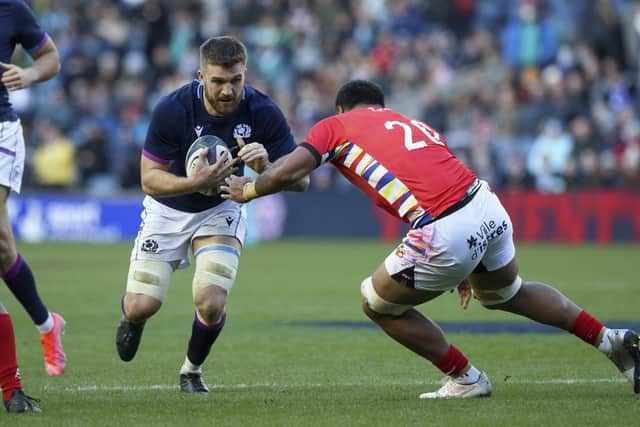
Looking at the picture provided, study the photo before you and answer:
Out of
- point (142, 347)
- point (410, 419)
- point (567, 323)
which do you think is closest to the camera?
point (410, 419)

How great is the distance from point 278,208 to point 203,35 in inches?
205

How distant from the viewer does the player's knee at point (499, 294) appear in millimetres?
7332

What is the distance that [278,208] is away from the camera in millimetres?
23344

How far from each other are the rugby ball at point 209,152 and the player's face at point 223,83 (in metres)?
0.23

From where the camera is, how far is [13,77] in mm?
7434

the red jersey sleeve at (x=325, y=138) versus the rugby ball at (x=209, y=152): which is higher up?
the red jersey sleeve at (x=325, y=138)

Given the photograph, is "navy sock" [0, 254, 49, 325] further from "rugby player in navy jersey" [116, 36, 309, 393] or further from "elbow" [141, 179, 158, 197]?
"elbow" [141, 179, 158, 197]

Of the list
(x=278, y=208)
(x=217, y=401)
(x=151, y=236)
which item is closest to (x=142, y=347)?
(x=151, y=236)

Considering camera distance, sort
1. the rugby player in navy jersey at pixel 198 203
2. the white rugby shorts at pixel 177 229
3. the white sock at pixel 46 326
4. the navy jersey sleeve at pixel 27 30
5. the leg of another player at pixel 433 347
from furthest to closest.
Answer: the white sock at pixel 46 326
the white rugby shorts at pixel 177 229
the navy jersey sleeve at pixel 27 30
the rugby player in navy jersey at pixel 198 203
the leg of another player at pixel 433 347

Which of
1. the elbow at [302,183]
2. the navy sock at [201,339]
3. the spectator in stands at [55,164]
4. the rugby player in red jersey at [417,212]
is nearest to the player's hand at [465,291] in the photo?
the rugby player in red jersey at [417,212]

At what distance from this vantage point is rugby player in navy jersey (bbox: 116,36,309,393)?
295 inches

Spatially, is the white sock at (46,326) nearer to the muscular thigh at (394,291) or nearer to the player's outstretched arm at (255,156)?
the player's outstretched arm at (255,156)

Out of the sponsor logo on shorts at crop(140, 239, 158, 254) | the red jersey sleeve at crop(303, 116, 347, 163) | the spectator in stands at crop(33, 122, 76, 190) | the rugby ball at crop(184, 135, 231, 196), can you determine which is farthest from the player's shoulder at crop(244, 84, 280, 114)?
the spectator in stands at crop(33, 122, 76, 190)

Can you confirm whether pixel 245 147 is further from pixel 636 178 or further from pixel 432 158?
pixel 636 178
